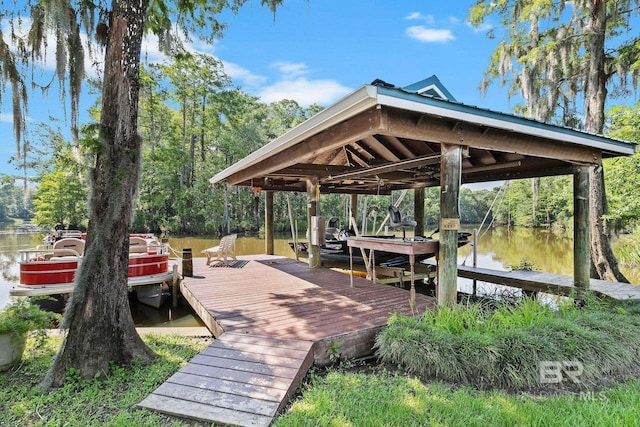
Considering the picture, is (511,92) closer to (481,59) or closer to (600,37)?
(481,59)

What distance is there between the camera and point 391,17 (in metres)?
A: 9.45

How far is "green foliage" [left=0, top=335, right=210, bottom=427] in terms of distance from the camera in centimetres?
223

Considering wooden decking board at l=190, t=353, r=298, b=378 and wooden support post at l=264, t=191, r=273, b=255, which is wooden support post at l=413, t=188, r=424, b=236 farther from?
wooden decking board at l=190, t=353, r=298, b=378


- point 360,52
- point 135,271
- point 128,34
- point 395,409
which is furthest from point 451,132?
point 360,52

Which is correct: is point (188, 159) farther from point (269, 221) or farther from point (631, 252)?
point (631, 252)

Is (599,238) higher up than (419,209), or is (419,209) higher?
(419,209)

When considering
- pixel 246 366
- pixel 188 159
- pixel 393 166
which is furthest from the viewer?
pixel 188 159

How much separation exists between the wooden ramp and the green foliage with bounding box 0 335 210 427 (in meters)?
0.16

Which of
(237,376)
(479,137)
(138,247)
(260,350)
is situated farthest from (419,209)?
(237,376)

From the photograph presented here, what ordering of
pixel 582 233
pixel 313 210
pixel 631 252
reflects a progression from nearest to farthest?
pixel 582 233 < pixel 313 210 < pixel 631 252

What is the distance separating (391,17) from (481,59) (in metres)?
4.29

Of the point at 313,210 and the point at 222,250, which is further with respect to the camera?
the point at 222,250

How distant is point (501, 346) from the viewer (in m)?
2.97

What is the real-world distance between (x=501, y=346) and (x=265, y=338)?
227cm
